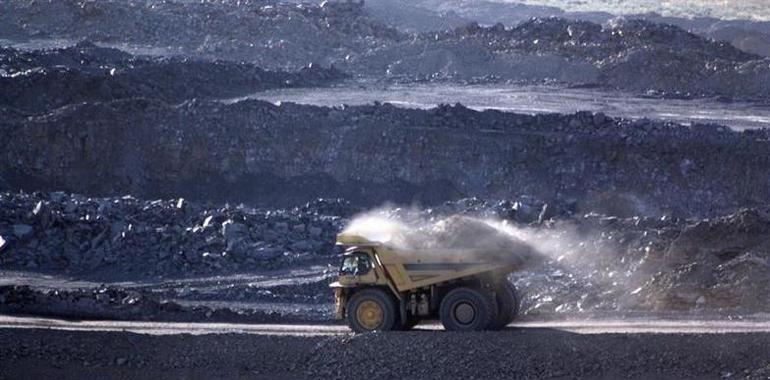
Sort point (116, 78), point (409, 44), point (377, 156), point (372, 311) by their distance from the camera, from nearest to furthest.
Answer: point (372, 311)
point (377, 156)
point (116, 78)
point (409, 44)

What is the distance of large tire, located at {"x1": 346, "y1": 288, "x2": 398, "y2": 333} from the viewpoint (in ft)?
56.2

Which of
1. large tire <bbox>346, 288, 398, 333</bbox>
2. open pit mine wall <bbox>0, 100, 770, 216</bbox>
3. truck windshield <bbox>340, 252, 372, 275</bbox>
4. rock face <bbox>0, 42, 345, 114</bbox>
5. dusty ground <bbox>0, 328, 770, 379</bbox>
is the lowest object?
dusty ground <bbox>0, 328, 770, 379</bbox>

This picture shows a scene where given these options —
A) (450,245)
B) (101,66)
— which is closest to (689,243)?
(450,245)

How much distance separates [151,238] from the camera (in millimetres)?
25391

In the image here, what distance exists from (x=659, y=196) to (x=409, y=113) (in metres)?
6.42

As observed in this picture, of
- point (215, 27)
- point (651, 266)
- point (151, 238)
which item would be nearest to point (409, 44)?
point (215, 27)

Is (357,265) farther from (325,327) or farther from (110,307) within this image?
(110,307)

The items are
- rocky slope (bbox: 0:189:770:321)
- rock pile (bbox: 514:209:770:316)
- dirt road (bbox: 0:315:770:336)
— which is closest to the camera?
dirt road (bbox: 0:315:770:336)

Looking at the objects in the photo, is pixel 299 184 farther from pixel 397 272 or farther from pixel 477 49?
pixel 477 49

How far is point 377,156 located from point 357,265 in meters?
13.8

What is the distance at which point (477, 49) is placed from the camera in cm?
4703

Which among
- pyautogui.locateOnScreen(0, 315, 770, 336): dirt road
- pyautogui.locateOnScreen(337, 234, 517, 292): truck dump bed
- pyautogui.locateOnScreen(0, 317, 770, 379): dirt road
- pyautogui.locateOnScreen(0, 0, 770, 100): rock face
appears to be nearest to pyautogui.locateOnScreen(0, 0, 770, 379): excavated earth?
pyautogui.locateOnScreen(0, 317, 770, 379): dirt road

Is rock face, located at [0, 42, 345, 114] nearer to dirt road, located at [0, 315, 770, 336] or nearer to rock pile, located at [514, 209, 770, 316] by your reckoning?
rock pile, located at [514, 209, 770, 316]

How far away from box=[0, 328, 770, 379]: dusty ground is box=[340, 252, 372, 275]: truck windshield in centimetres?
83
